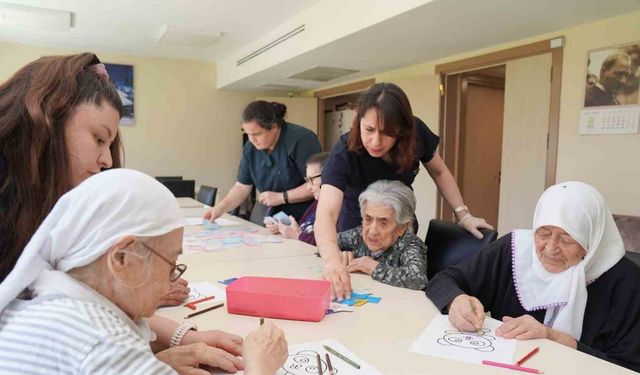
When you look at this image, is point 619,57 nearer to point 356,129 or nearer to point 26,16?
point 356,129

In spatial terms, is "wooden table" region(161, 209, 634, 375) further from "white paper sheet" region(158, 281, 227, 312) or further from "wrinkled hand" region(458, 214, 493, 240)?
"wrinkled hand" region(458, 214, 493, 240)

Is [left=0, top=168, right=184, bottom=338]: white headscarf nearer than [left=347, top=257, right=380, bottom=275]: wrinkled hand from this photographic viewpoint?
Yes

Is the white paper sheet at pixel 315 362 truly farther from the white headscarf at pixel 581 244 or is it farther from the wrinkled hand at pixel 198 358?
the white headscarf at pixel 581 244

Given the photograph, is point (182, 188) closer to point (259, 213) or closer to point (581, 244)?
point (259, 213)

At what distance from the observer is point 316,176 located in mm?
2473

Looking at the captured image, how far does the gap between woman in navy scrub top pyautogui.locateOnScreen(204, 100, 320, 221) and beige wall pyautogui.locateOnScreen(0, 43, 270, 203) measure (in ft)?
11.5

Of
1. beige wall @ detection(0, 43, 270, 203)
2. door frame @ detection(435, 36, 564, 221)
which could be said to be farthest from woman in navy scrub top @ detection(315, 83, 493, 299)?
beige wall @ detection(0, 43, 270, 203)

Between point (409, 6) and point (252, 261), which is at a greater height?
point (409, 6)

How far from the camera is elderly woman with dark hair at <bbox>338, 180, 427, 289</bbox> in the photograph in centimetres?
168

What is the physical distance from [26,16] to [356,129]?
12.5ft

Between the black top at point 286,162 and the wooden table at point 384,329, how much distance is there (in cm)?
119

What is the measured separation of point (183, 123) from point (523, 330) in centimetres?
593

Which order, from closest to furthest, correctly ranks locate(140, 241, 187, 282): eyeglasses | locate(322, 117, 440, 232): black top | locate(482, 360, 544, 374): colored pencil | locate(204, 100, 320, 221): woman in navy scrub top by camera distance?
locate(140, 241, 187, 282): eyeglasses, locate(482, 360, 544, 374): colored pencil, locate(322, 117, 440, 232): black top, locate(204, 100, 320, 221): woman in navy scrub top

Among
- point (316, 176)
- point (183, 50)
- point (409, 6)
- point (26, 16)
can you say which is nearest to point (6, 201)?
point (316, 176)
